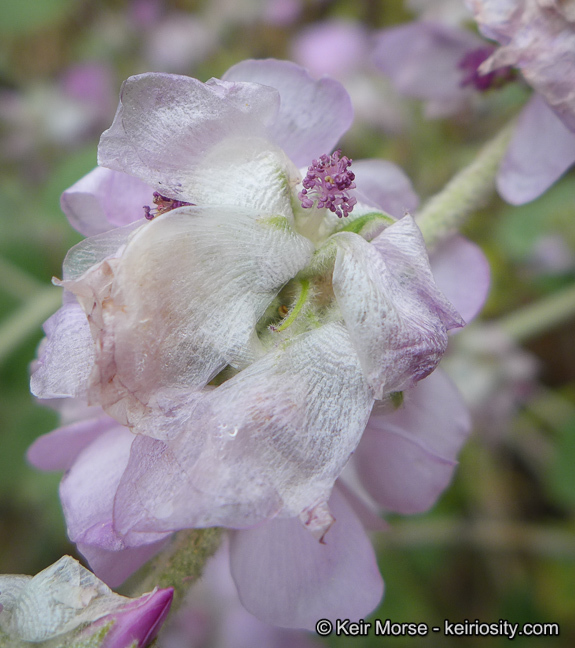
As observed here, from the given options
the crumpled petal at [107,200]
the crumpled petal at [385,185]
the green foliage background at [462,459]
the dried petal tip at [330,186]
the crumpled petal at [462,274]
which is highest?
the crumpled petal at [107,200]

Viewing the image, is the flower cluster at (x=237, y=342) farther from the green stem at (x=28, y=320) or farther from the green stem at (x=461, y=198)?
the green stem at (x=28, y=320)

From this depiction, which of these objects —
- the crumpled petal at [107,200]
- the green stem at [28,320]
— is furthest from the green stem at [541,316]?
the crumpled petal at [107,200]

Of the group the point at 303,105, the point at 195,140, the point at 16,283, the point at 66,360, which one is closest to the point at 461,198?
the point at 303,105

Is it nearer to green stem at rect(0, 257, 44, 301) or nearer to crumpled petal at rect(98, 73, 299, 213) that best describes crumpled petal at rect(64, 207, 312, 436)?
crumpled petal at rect(98, 73, 299, 213)

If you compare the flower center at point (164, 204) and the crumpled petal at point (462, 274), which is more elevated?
the flower center at point (164, 204)

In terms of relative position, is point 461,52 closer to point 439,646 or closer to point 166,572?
point 166,572

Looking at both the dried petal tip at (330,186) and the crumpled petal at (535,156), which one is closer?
the dried petal tip at (330,186)

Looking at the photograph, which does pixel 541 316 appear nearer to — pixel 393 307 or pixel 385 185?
pixel 385 185
